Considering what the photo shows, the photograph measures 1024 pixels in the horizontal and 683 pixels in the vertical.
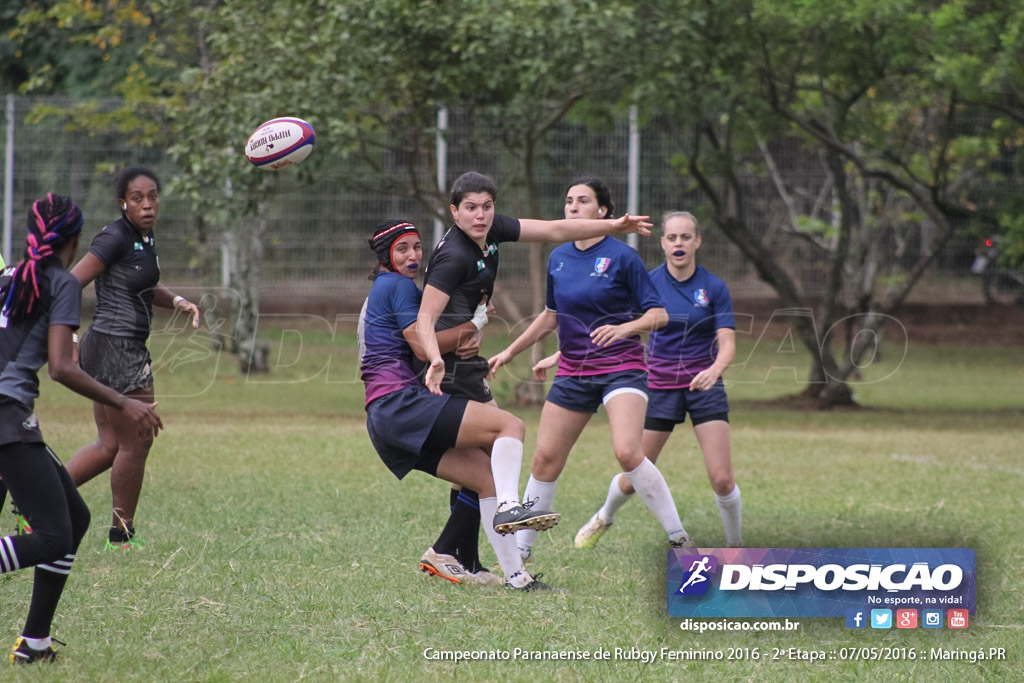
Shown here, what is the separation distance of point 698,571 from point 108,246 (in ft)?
13.1

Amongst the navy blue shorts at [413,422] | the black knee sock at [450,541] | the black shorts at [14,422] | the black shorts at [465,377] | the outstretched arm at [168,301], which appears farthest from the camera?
the outstretched arm at [168,301]

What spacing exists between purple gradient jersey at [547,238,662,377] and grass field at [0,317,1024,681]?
1.19 m

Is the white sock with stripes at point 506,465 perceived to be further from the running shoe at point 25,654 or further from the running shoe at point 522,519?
the running shoe at point 25,654

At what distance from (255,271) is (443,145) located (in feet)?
13.9

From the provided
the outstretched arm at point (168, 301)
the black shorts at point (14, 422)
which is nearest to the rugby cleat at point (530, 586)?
the black shorts at point (14, 422)

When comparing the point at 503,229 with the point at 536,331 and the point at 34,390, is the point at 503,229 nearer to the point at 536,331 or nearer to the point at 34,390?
the point at 536,331

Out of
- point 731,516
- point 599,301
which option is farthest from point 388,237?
point 731,516

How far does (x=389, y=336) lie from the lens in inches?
236

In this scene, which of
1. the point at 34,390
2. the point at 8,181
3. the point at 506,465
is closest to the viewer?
the point at 34,390

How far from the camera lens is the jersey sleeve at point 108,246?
6.93m

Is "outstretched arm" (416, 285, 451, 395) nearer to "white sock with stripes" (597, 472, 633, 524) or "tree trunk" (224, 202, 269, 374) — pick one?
"white sock with stripes" (597, 472, 633, 524)

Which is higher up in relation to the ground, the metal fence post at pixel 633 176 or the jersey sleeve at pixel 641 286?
the jersey sleeve at pixel 641 286

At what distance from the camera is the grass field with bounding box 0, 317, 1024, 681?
4.84m

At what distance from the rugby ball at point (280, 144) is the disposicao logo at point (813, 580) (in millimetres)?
4232
